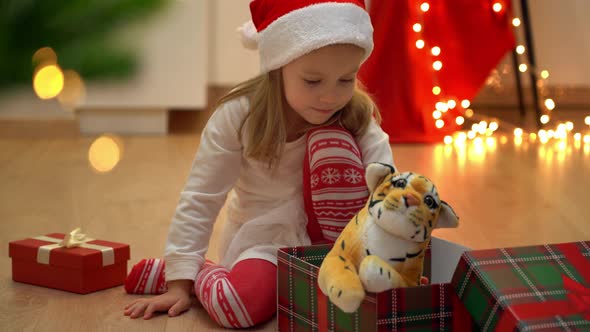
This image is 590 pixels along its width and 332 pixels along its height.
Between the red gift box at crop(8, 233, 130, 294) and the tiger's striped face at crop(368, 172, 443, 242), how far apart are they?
51 centimetres

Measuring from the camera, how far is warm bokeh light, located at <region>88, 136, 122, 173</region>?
229cm

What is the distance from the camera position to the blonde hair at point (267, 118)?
1150 millimetres

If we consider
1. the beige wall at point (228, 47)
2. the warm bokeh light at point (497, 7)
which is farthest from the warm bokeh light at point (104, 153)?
the warm bokeh light at point (497, 7)

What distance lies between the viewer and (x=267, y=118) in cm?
115

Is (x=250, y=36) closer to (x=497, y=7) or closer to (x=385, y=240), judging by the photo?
(x=385, y=240)

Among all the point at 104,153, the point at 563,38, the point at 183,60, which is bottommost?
the point at 104,153

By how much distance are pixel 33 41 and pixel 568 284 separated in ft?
1.84

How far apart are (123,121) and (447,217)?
2.13m

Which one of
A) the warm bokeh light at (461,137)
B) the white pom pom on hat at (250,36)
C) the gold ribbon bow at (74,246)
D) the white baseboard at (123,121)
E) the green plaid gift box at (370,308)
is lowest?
the green plaid gift box at (370,308)

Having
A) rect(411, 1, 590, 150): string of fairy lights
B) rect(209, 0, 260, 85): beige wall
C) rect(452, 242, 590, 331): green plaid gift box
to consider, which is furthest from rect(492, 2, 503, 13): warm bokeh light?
rect(452, 242, 590, 331): green plaid gift box

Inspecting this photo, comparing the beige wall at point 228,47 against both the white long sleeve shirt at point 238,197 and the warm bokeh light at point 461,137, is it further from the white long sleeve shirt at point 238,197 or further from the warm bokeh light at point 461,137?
the white long sleeve shirt at point 238,197

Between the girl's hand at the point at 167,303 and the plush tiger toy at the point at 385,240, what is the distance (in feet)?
1.02

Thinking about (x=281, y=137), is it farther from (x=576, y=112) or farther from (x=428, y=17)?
(x=576, y=112)

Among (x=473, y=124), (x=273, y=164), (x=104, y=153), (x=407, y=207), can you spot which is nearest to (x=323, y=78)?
(x=273, y=164)
